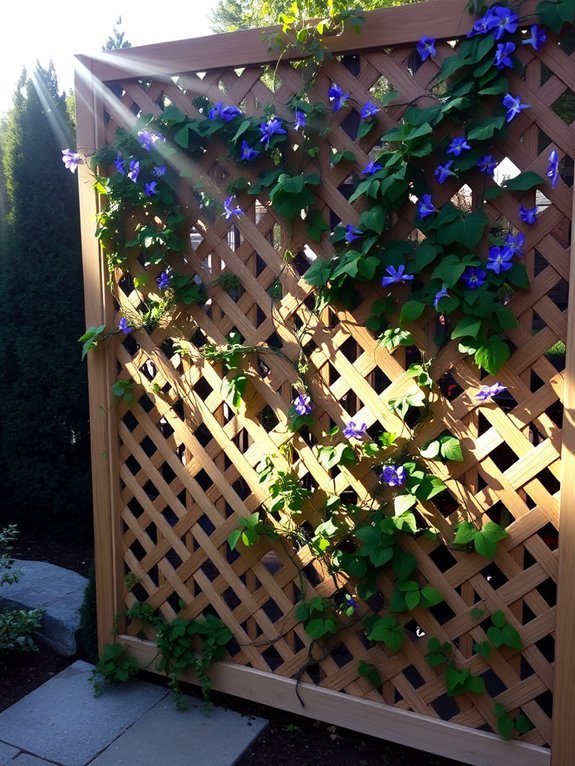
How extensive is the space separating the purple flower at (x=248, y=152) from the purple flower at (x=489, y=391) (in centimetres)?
95

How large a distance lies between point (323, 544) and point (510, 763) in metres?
0.79

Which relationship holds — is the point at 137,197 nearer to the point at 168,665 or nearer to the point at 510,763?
the point at 168,665

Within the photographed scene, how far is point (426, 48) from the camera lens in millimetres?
1883

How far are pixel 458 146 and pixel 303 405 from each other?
2.74ft

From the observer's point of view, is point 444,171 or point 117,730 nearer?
point 444,171

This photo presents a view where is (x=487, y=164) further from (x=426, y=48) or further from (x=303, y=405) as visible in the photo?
(x=303, y=405)

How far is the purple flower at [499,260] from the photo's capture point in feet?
5.94

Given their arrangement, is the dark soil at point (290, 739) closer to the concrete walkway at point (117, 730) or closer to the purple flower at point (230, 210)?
the concrete walkway at point (117, 730)

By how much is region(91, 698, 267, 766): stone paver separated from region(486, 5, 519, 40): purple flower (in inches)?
85.0

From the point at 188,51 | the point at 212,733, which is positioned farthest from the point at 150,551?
the point at 188,51

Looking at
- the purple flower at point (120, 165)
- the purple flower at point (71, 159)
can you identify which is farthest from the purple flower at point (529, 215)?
the purple flower at point (71, 159)

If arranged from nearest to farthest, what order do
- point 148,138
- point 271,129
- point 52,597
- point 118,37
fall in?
1. point 271,129
2. point 148,138
3. point 52,597
4. point 118,37

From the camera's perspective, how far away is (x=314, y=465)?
2227 mm

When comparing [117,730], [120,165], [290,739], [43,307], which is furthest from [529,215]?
[43,307]
